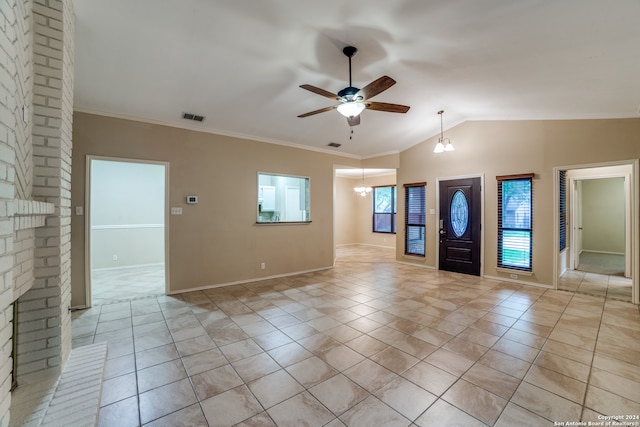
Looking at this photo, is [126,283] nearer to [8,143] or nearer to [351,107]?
[8,143]

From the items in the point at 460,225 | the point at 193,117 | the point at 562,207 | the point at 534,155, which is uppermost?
the point at 193,117

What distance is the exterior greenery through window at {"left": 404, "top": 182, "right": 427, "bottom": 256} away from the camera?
651cm

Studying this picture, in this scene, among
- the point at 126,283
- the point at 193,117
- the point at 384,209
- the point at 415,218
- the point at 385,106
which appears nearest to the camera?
the point at 385,106

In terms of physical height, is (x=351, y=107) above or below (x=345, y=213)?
above

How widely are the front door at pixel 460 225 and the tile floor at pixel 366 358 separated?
1348 millimetres

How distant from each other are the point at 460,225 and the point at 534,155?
1844 mm

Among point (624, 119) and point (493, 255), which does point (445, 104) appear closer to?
point (624, 119)

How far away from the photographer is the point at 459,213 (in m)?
5.82

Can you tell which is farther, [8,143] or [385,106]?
[385,106]

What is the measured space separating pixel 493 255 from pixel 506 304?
5.45ft

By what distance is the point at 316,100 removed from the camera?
13.0 feet

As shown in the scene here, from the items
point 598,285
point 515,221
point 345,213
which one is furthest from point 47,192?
point 345,213

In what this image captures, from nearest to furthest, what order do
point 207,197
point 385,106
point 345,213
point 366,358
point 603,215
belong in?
point 366,358 → point 385,106 → point 207,197 → point 603,215 → point 345,213

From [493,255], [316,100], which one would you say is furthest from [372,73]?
[493,255]
